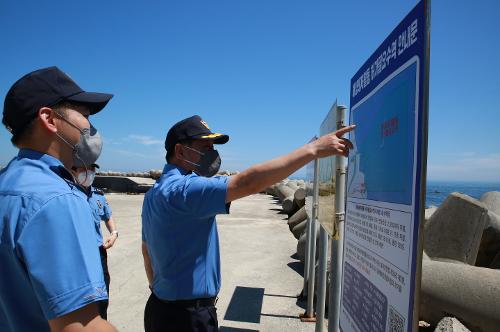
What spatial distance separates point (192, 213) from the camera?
2.46 m

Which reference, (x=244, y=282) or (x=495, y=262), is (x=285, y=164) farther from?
(x=495, y=262)

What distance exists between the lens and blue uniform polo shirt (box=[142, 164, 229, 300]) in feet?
8.38

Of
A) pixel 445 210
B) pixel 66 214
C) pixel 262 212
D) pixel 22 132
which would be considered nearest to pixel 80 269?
pixel 66 214

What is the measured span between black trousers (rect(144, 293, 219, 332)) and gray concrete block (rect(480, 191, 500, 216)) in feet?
24.1

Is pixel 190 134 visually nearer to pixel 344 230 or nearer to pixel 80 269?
pixel 344 230

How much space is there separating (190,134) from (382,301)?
1.83 m

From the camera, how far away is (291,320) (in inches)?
213

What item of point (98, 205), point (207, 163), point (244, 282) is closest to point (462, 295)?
point (207, 163)

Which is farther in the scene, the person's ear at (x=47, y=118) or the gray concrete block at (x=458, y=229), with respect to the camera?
the gray concrete block at (x=458, y=229)

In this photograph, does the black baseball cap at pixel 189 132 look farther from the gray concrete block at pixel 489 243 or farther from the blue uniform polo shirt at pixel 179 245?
the gray concrete block at pixel 489 243

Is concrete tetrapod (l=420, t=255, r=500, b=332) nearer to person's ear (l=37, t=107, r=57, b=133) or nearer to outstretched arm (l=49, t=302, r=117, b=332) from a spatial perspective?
outstretched arm (l=49, t=302, r=117, b=332)

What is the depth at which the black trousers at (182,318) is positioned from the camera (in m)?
2.65

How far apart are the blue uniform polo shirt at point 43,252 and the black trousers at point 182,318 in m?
1.29

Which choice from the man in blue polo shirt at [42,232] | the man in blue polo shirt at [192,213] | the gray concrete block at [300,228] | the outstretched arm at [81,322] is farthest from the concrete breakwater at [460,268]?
the man in blue polo shirt at [42,232]
